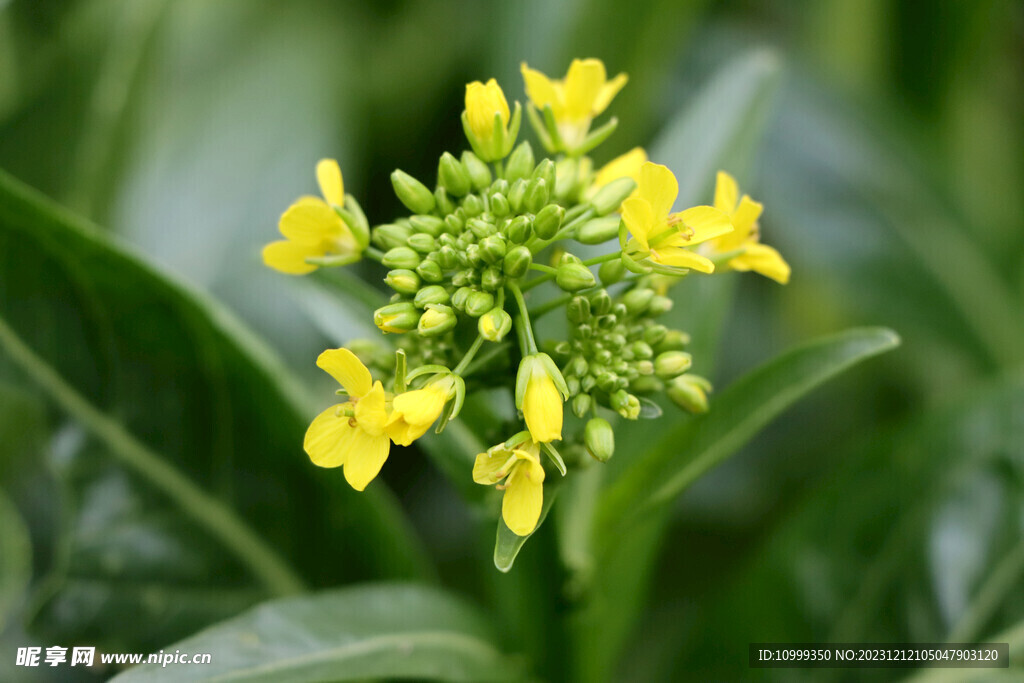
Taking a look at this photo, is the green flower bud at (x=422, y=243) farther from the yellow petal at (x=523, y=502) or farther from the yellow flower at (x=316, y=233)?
the yellow petal at (x=523, y=502)

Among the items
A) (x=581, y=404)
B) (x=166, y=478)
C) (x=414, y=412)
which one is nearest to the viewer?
(x=414, y=412)

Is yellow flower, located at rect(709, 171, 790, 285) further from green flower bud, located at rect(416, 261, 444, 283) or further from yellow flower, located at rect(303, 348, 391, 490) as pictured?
yellow flower, located at rect(303, 348, 391, 490)

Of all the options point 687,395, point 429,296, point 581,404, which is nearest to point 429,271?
point 429,296

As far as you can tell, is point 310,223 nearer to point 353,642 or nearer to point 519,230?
point 519,230

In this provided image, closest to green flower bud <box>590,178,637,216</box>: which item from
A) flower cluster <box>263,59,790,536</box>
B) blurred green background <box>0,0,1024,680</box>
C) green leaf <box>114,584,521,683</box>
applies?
flower cluster <box>263,59,790,536</box>

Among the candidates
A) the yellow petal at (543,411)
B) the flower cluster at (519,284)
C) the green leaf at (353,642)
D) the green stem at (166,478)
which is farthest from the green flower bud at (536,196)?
the green stem at (166,478)

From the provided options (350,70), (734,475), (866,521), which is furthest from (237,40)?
(866,521)

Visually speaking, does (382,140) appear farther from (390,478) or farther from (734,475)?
(734,475)
